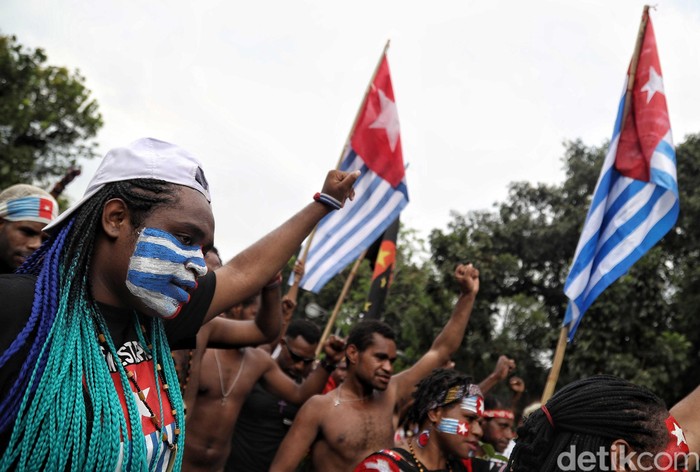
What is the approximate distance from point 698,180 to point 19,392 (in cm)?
2271

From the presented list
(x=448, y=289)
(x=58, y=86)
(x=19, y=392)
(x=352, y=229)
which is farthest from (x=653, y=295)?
(x=58, y=86)

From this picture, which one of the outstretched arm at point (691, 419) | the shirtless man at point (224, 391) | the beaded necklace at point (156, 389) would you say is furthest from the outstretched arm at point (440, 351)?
the beaded necklace at point (156, 389)

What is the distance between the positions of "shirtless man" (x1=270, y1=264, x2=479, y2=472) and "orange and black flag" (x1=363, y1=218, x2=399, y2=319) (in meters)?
3.20

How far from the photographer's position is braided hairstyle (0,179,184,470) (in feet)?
5.77

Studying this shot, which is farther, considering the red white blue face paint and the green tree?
the green tree


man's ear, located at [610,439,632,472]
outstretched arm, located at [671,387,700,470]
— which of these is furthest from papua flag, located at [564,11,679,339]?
man's ear, located at [610,439,632,472]

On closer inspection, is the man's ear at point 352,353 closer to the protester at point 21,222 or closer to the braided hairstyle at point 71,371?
the protester at point 21,222

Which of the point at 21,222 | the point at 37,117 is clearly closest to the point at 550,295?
the point at 37,117

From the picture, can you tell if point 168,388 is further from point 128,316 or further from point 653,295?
point 653,295

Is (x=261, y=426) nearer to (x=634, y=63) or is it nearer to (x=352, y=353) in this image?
(x=352, y=353)

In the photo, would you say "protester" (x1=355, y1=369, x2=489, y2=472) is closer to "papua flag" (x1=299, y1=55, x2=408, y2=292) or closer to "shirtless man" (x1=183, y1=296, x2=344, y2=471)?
"shirtless man" (x1=183, y1=296, x2=344, y2=471)

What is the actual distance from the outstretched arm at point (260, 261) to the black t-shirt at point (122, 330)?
0.05m

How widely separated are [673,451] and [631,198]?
4.41m

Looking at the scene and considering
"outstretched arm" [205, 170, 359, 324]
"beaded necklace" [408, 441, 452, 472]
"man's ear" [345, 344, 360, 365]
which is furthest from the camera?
"man's ear" [345, 344, 360, 365]
